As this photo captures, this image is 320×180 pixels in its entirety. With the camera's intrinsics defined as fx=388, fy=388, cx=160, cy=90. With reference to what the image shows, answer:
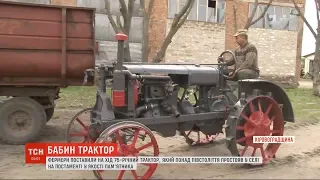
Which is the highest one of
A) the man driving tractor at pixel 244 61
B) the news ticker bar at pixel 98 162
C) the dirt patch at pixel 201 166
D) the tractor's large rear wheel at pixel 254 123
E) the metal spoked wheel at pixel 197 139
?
the man driving tractor at pixel 244 61

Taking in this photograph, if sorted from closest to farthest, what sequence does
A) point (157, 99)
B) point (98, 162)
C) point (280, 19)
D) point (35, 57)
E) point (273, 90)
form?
point (98, 162), point (157, 99), point (273, 90), point (35, 57), point (280, 19)

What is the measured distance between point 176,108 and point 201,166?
1.01 m

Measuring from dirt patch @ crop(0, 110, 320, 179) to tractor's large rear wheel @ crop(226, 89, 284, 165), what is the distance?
0.29 meters

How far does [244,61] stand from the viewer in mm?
6410

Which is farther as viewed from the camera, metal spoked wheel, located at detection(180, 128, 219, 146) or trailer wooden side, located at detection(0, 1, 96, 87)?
metal spoked wheel, located at detection(180, 128, 219, 146)

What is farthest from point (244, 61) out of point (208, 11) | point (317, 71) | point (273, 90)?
point (208, 11)

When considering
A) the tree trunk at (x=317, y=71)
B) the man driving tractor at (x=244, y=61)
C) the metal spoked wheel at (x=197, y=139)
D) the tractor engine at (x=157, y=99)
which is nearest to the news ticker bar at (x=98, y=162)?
the tractor engine at (x=157, y=99)

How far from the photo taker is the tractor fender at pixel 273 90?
239 inches

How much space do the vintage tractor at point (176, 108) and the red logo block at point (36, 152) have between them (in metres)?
0.66

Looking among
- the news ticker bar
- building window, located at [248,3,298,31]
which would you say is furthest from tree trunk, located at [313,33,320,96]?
the news ticker bar

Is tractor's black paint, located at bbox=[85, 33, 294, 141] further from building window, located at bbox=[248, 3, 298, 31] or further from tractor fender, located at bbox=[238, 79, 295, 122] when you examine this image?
building window, located at bbox=[248, 3, 298, 31]

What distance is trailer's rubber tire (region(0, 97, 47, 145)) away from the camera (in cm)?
688

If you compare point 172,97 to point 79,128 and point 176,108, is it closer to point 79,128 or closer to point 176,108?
point 176,108

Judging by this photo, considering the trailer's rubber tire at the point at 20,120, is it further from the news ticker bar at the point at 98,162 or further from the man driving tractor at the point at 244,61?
the man driving tractor at the point at 244,61
